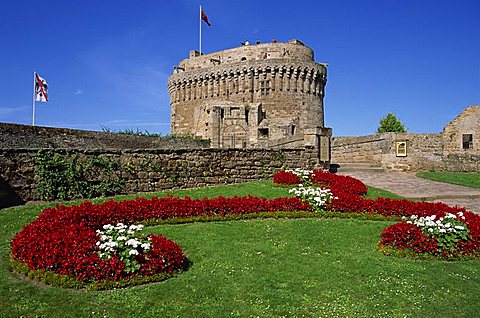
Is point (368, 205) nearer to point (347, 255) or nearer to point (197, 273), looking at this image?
point (347, 255)

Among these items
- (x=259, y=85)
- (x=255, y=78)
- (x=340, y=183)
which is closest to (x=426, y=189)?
(x=340, y=183)

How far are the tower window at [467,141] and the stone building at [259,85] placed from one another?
1510cm

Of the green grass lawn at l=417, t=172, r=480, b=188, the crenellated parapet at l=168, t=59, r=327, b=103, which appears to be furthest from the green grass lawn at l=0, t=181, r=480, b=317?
the crenellated parapet at l=168, t=59, r=327, b=103

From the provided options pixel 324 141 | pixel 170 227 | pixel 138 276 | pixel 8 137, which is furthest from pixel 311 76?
pixel 138 276

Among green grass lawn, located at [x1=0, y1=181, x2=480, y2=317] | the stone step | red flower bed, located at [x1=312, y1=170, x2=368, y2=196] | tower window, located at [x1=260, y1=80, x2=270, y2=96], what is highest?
tower window, located at [x1=260, y1=80, x2=270, y2=96]

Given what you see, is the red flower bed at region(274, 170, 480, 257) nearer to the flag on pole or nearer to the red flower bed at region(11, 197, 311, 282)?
the red flower bed at region(11, 197, 311, 282)

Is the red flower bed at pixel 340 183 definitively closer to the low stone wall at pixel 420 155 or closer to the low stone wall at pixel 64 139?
the low stone wall at pixel 420 155

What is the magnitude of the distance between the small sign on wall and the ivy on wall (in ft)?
59.0

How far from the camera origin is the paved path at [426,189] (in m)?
14.0

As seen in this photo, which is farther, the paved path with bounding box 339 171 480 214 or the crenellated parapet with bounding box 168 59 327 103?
the crenellated parapet with bounding box 168 59 327 103

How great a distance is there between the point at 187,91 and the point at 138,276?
48.4 metres

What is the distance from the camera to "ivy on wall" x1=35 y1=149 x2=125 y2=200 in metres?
12.2

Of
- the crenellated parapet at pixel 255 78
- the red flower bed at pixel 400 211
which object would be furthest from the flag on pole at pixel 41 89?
the crenellated parapet at pixel 255 78

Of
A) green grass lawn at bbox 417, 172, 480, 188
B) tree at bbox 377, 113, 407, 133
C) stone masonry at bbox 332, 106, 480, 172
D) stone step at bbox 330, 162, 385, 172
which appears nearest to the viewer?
green grass lawn at bbox 417, 172, 480, 188
